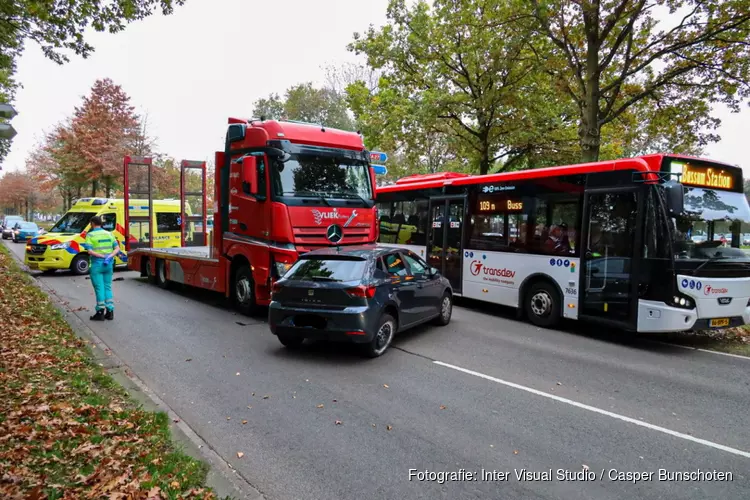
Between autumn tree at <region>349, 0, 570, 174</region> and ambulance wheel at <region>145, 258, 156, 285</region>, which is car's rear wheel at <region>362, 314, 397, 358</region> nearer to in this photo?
ambulance wheel at <region>145, 258, 156, 285</region>

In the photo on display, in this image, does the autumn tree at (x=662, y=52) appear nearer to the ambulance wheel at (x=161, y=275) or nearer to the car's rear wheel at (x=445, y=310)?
the car's rear wheel at (x=445, y=310)

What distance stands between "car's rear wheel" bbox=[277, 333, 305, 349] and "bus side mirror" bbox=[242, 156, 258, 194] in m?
3.00

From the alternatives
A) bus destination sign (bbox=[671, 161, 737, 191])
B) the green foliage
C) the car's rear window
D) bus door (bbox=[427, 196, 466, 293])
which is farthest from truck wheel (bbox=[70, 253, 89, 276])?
the green foliage

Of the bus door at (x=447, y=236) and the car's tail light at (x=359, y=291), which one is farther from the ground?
the bus door at (x=447, y=236)

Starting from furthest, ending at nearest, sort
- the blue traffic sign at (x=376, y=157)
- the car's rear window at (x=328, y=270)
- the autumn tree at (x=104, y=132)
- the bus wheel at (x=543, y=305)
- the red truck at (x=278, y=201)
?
1. the autumn tree at (x=104, y=132)
2. the blue traffic sign at (x=376, y=157)
3. the bus wheel at (x=543, y=305)
4. the red truck at (x=278, y=201)
5. the car's rear window at (x=328, y=270)

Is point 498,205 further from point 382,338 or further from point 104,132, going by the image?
point 104,132

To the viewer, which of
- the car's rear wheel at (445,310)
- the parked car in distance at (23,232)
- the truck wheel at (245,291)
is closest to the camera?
the car's rear wheel at (445,310)

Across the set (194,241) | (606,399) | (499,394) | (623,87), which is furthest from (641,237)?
(194,241)

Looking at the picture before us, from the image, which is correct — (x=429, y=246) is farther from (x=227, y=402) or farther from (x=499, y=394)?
(x=227, y=402)

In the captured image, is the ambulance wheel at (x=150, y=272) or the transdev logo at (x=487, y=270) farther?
the ambulance wheel at (x=150, y=272)

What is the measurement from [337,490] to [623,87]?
54.2 ft

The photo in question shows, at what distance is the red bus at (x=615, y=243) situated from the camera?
24.2 feet

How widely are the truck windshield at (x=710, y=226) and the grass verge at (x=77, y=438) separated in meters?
7.51

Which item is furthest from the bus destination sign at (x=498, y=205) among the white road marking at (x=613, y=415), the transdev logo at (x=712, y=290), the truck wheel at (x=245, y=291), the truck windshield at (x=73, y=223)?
the truck windshield at (x=73, y=223)
